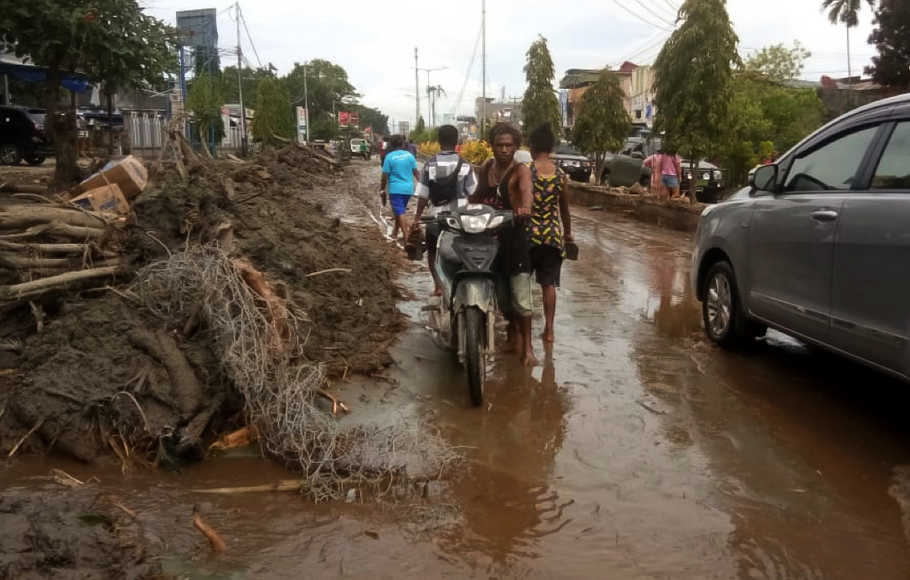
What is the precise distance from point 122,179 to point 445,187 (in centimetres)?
304

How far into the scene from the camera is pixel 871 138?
185 inches

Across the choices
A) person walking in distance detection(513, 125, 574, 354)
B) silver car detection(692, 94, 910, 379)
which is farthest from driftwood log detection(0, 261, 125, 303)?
silver car detection(692, 94, 910, 379)

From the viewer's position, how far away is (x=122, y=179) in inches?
293

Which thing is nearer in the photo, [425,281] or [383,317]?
[383,317]

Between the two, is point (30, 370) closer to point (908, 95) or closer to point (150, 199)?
point (150, 199)

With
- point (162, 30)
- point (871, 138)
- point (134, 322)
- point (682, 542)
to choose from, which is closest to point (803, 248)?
point (871, 138)

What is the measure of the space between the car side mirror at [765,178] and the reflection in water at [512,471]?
2024 mm

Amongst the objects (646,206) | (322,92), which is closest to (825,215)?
(646,206)

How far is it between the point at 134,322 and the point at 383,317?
2.54m

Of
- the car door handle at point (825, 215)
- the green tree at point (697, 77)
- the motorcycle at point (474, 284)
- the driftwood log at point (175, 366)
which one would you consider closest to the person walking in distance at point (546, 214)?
the motorcycle at point (474, 284)

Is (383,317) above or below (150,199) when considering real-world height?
below

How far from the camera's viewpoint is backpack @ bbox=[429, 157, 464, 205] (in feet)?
23.9

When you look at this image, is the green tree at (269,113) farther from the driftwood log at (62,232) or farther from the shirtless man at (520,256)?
the shirtless man at (520,256)

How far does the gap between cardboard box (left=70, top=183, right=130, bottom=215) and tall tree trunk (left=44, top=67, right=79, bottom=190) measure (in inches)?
231
